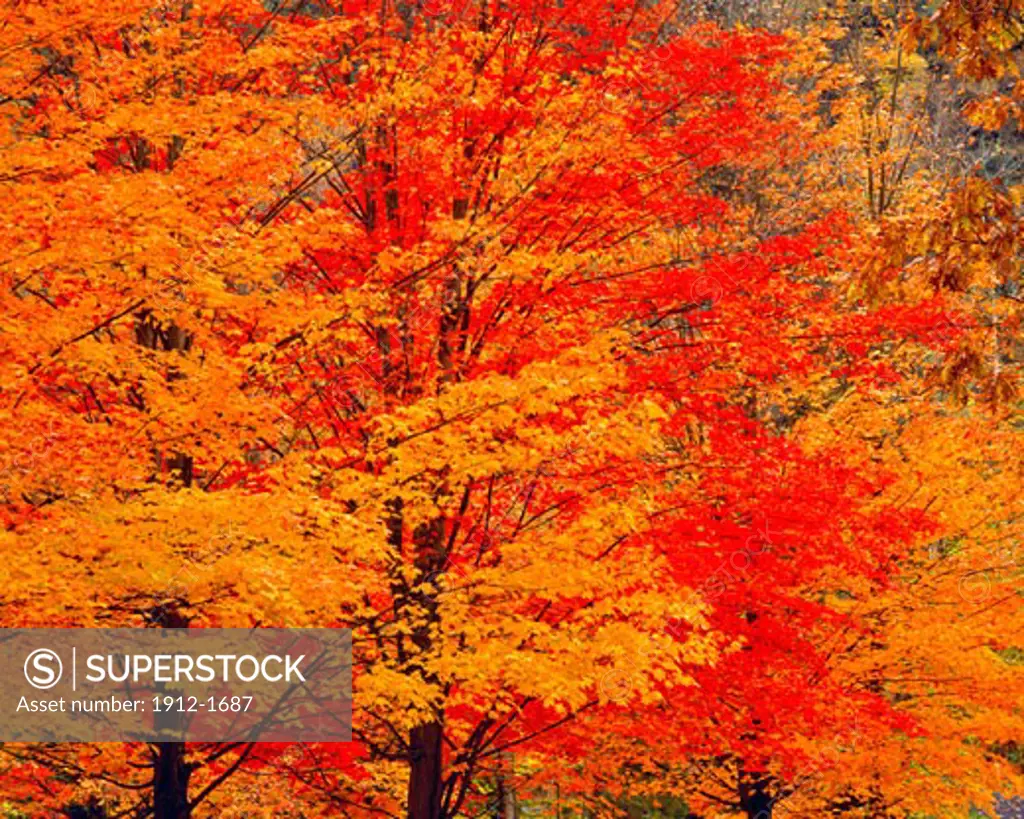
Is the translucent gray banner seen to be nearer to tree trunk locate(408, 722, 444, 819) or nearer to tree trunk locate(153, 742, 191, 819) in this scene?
tree trunk locate(153, 742, 191, 819)

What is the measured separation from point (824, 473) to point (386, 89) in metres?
6.18

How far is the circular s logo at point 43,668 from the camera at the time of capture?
915 centimetres

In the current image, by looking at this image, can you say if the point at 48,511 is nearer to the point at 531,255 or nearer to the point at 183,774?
the point at 183,774

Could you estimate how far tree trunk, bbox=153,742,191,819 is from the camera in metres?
10.5

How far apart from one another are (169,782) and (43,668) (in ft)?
6.07

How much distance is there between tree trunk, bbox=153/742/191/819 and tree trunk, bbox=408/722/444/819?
2.14m

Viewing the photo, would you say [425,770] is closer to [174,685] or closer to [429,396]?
[174,685]

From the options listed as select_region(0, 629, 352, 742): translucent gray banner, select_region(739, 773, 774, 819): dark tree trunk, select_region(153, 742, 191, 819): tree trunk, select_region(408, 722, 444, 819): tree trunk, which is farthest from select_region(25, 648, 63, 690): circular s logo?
select_region(739, 773, 774, 819): dark tree trunk

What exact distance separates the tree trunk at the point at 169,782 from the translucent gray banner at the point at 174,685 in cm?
21

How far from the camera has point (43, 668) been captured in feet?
30.6

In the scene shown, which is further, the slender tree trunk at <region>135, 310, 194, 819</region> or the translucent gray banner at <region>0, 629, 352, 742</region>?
the slender tree trunk at <region>135, 310, 194, 819</region>

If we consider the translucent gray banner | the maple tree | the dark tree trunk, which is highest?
the maple tree

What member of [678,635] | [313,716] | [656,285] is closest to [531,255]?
[656,285]

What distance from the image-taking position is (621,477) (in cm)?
1117
